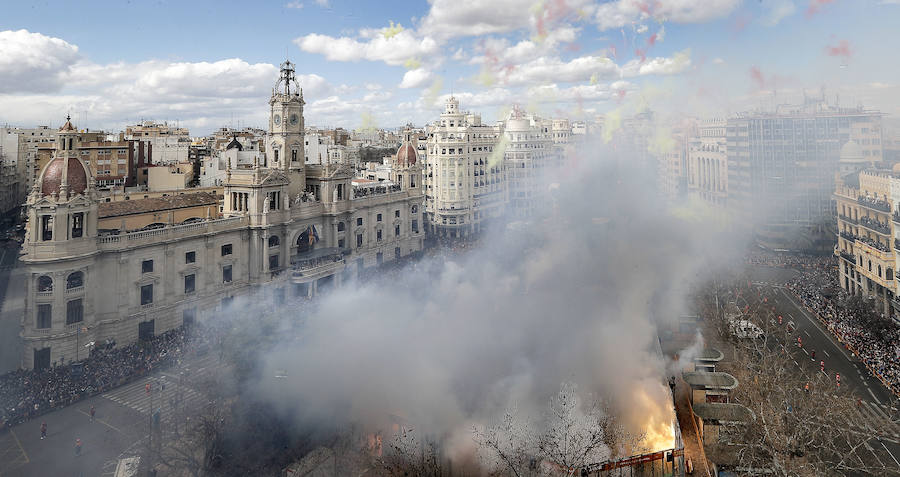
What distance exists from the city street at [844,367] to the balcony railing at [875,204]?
341 inches

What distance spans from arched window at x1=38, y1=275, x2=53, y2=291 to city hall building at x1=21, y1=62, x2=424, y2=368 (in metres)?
0.05

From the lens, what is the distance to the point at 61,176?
88.6 feet

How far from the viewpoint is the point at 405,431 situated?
58.0 ft

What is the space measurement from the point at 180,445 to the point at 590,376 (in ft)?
54.1

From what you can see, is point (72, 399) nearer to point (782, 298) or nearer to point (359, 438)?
point (359, 438)

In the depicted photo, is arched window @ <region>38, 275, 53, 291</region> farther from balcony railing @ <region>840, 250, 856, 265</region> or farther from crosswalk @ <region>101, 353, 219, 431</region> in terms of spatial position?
balcony railing @ <region>840, 250, 856, 265</region>

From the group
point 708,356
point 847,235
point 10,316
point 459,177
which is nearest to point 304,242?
point 10,316

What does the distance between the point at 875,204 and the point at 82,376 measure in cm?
5139

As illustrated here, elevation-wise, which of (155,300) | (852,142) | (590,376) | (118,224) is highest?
(852,142)

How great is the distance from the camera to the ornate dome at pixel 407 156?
5519 cm

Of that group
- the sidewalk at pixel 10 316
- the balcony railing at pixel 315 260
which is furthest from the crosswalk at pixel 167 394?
the balcony railing at pixel 315 260

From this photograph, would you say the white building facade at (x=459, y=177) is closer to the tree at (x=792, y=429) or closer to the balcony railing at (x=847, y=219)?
the balcony railing at (x=847, y=219)

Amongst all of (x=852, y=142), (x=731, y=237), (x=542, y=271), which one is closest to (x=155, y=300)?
(x=542, y=271)

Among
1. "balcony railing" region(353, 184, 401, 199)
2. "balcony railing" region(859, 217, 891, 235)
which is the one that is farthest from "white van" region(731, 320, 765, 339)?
"balcony railing" region(353, 184, 401, 199)
